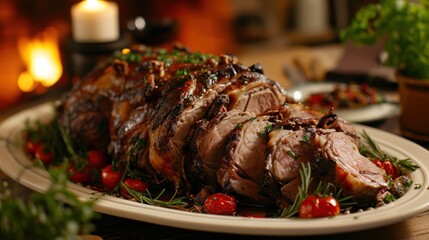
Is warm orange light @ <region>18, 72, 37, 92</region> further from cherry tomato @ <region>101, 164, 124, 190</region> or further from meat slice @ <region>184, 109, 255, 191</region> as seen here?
meat slice @ <region>184, 109, 255, 191</region>

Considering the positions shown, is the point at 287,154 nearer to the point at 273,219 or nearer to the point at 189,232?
the point at 273,219

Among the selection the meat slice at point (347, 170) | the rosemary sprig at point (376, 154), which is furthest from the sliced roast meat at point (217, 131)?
the rosemary sprig at point (376, 154)

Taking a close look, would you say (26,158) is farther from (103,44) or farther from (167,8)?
(167,8)

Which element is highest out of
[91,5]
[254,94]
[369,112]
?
[91,5]

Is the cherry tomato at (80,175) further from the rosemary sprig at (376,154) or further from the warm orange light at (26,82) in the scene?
the warm orange light at (26,82)

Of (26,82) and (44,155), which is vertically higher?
(44,155)

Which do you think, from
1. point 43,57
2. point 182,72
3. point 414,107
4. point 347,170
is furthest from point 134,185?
point 43,57
